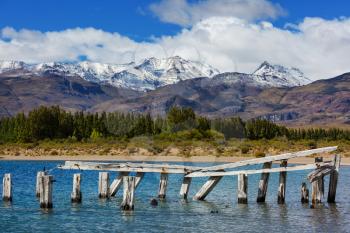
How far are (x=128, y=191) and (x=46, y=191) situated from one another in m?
4.98

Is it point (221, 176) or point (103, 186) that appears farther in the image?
point (103, 186)

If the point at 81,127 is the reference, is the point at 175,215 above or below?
below

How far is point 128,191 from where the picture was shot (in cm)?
3741

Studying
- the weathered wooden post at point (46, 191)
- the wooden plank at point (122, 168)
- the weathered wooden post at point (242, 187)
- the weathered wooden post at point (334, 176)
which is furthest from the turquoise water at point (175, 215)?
the wooden plank at point (122, 168)

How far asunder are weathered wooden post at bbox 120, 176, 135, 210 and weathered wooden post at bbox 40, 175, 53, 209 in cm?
430

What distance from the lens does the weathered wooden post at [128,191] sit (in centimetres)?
3683

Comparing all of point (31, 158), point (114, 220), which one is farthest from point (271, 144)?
point (114, 220)

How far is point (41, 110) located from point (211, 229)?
386 feet

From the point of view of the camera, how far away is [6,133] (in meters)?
149

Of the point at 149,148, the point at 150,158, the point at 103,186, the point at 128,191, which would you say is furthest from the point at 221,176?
the point at 149,148

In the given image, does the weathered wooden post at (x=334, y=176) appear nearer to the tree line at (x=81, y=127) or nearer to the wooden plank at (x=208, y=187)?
the wooden plank at (x=208, y=187)

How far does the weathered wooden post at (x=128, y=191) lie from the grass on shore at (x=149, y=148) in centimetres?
6751

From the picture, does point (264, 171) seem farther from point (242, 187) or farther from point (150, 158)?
point (150, 158)

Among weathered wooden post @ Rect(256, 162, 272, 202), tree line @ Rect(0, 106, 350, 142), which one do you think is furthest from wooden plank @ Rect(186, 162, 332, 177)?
tree line @ Rect(0, 106, 350, 142)
